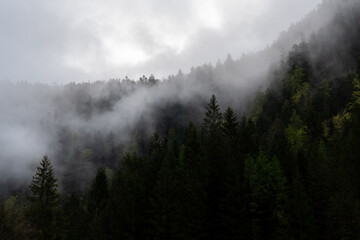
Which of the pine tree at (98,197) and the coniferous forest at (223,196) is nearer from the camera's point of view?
the coniferous forest at (223,196)

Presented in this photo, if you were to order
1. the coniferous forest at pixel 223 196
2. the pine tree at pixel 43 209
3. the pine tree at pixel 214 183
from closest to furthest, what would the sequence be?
the coniferous forest at pixel 223 196, the pine tree at pixel 214 183, the pine tree at pixel 43 209

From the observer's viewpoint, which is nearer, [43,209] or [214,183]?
[214,183]

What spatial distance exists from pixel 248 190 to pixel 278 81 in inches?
3894

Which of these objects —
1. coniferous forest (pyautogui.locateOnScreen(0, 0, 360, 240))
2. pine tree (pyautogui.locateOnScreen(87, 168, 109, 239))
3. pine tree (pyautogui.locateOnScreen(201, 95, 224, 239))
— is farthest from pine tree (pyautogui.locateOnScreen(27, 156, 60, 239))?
pine tree (pyautogui.locateOnScreen(87, 168, 109, 239))

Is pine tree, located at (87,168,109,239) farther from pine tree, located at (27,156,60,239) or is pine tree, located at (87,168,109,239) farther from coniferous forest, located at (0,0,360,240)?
pine tree, located at (27,156,60,239)

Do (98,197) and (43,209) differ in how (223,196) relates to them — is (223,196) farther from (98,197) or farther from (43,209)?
(98,197)

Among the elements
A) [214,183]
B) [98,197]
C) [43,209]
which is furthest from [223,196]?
[98,197]

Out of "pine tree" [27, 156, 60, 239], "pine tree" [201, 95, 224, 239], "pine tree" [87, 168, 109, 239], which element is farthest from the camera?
"pine tree" [87, 168, 109, 239]

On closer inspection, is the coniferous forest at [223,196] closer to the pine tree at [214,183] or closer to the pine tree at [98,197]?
the pine tree at [214,183]

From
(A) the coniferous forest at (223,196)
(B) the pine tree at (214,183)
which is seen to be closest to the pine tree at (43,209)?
(A) the coniferous forest at (223,196)

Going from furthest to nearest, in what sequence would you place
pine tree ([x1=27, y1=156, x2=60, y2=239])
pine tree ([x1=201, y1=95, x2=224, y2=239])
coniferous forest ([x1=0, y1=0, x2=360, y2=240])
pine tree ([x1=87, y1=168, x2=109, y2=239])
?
pine tree ([x1=87, y1=168, x2=109, y2=239]) → pine tree ([x1=27, y1=156, x2=60, y2=239]) → pine tree ([x1=201, y1=95, x2=224, y2=239]) → coniferous forest ([x1=0, y1=0, x2=360, y2=240])

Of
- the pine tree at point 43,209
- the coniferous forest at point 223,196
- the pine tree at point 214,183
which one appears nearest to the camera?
the coniferous forest at point 223,196

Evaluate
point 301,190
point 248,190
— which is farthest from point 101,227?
point 301,190

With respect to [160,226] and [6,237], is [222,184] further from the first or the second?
[6,237]
